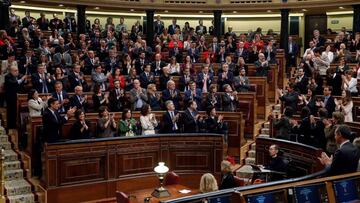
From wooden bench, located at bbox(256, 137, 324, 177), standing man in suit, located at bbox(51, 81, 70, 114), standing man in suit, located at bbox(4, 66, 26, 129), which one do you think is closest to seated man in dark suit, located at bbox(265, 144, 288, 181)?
wooden bench, located at bbox(256, 137, 324, 177)

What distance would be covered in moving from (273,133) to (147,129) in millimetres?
2234

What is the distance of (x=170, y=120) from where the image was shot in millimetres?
8648

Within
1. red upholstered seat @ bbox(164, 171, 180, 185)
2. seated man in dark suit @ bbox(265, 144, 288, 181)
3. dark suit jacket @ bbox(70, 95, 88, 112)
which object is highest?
dark suit jacket @ bbox(70, 95, 88, 112)

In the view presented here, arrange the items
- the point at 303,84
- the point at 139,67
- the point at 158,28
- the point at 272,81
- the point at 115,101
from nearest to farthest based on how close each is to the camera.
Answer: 1. the point at 115,101
2. the point at 303,84
3. the point at 139,67
4. the point at 272,81
5. the point at 158,28

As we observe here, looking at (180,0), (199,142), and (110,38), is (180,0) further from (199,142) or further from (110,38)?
(199,142)

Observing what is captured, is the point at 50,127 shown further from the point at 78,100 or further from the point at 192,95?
the point at 192,95

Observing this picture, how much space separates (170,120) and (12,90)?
2830 millimetres

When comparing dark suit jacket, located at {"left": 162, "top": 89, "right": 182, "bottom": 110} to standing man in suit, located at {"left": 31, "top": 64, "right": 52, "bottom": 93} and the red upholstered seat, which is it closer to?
standing man in suit, located at {"left": 31, "top": 64, "right": 52, "bottom": 93}

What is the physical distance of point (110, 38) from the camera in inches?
515

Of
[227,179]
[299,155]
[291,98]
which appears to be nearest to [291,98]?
[291,98]

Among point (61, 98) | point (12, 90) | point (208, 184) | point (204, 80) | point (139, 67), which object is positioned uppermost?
point (139, 67)

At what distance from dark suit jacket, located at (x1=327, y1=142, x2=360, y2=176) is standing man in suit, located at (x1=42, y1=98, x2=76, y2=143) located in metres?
4.13

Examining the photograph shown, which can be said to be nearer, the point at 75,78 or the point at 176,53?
the point at 75,78

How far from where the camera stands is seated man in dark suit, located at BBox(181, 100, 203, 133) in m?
8.68
